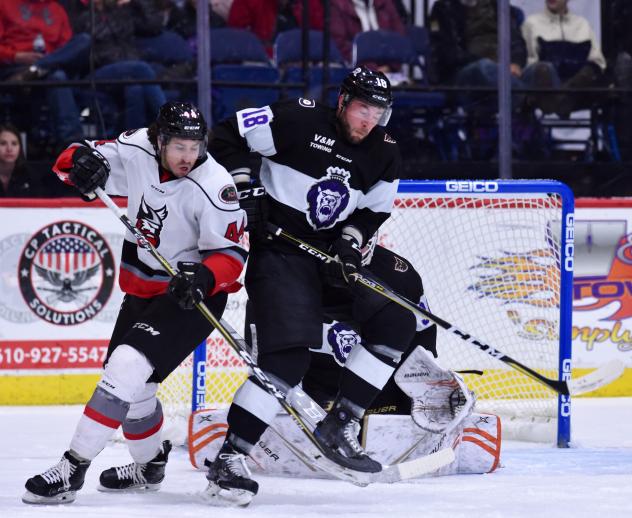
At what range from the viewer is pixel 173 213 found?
3.08 meters

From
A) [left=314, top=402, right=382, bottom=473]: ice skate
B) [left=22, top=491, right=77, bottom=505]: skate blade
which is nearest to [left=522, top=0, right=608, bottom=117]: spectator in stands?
[left=314, top=402, right=382, bottom=473]: ice skate

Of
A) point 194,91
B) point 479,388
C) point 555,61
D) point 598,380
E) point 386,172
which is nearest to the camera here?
point 386,172

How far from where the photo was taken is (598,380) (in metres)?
4.16

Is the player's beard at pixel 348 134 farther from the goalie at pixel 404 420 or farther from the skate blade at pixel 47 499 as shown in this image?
the skate blade at pixel 47 499

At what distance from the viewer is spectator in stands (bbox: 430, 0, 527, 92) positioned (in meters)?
6.00

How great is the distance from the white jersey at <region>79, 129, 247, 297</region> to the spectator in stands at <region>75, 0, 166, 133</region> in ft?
8.47

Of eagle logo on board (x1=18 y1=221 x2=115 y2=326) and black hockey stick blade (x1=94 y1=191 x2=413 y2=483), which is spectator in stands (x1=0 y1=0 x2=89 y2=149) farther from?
black hockey stick blade (x1=94 y1=191 x2=413 y2=483)

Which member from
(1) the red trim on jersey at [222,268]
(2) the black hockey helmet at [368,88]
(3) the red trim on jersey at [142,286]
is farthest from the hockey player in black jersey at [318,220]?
(3) the red trim on jersey at [142,286]

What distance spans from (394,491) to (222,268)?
31.8 inches

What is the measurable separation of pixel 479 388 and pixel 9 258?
200cm

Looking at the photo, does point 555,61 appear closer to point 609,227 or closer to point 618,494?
point 609,227

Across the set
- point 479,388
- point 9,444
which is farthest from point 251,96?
point 9,444

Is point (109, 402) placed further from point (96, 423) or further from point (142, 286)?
point (142, 286)

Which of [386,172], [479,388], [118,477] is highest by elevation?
[386,172]
